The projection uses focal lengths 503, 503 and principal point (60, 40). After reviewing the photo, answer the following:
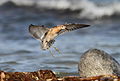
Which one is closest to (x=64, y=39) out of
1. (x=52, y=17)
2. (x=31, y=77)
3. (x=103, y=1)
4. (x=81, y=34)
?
(x=81, y=34)

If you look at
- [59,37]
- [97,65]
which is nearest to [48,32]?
[97,65]

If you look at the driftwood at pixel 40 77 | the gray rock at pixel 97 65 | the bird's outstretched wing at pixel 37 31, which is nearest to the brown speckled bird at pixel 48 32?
the bird's outstretched wing at pixel 37 31

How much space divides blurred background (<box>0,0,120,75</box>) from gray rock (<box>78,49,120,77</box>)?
1.13 metres

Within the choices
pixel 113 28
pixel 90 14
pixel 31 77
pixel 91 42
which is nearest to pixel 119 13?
pixel 90 14

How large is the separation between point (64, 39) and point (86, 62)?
5.58m

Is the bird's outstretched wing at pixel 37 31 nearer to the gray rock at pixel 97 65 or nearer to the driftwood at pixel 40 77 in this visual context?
the driftwood at pixel 40 77

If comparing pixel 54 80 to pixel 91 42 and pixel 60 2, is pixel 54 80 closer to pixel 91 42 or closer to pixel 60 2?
pixel 91 42

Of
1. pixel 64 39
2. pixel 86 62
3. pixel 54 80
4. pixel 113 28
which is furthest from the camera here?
pixel 113 28

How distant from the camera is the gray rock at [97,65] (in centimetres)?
745

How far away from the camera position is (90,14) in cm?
1680

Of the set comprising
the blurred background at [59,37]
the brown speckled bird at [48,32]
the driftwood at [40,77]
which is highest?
the brown speckled bird at [48,32]

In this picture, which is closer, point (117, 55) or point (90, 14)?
point (117, 55)

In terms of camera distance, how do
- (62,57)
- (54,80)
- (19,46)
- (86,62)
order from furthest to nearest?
(19,46) < (62,57) < (86,62) < (54,80)

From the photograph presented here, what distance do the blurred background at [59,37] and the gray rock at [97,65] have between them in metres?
1.13
